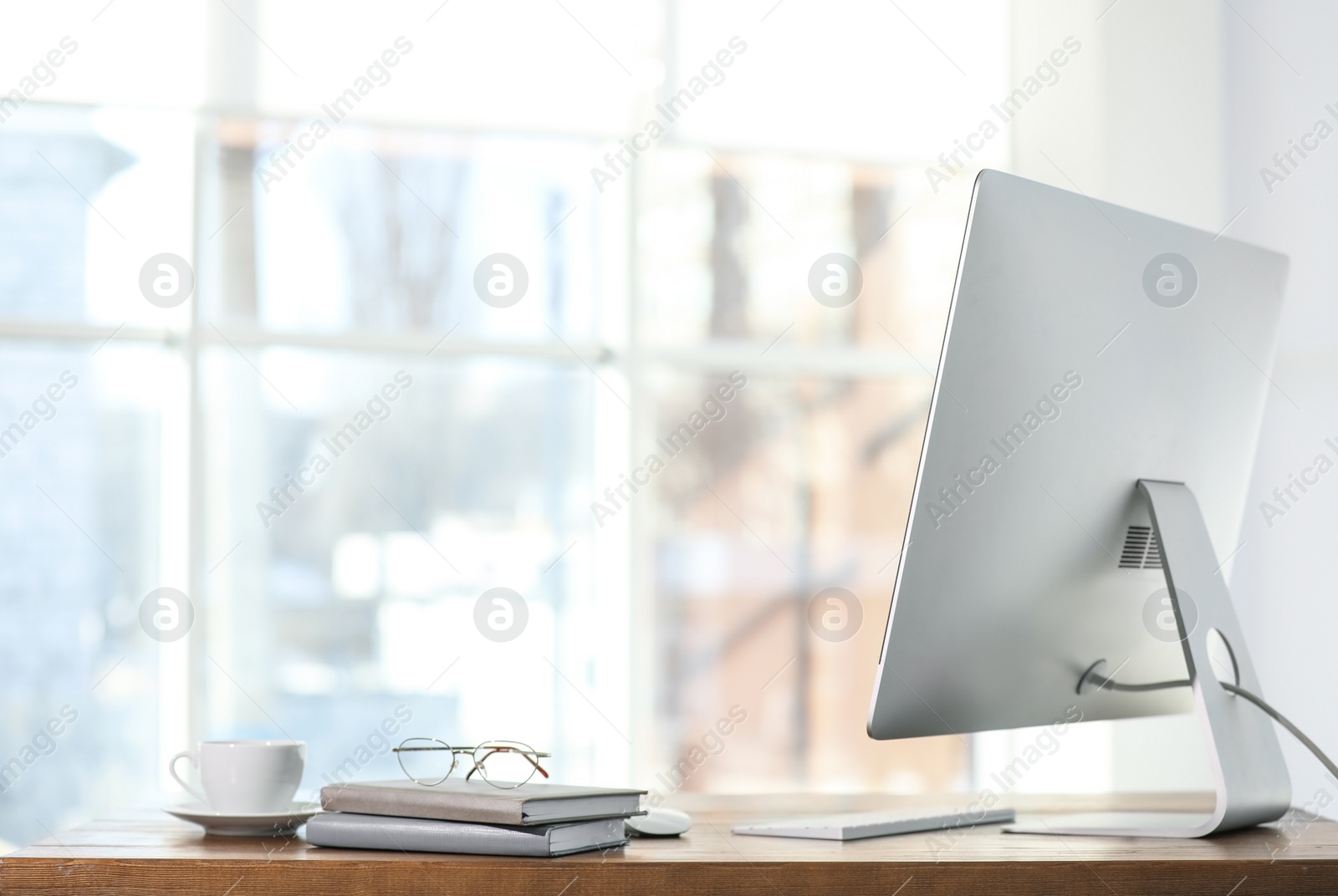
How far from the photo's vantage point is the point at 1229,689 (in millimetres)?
1123

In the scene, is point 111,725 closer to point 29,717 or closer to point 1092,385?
point 29,717

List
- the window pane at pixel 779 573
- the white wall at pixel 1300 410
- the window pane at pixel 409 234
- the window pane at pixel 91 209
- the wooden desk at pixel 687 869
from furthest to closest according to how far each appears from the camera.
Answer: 1. the window pane at pixel 779 573
2. the window pane at pixel 409 234
3. the window pane at pixel 91 209
4. the white wall at pixel 1300 410
5. the wooden desk at pixel 687 869

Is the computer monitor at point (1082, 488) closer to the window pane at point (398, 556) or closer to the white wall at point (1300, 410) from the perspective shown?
the white wall at point (1300, 410)

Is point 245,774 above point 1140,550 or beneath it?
beneath

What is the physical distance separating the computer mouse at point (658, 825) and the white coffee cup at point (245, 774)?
30 cm

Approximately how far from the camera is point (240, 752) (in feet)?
3.49

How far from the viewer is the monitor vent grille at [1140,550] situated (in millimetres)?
1132

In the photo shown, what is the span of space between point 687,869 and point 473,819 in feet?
0.57

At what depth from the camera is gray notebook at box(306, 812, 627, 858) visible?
3.05 feet

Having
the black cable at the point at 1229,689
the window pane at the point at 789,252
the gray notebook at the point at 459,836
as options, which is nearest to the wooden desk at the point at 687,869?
the gray notebook at the point at 459,836

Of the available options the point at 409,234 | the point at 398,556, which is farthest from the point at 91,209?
the point at 398,556

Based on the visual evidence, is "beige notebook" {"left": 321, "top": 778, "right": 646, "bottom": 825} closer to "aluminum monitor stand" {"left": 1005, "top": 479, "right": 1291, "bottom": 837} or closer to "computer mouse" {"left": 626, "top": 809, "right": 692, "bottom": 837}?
"computer mouse" {"left": 626, "top": 809, "right": 692, "bottom": 837}

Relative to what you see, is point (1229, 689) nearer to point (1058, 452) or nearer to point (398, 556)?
point (1058, 452)

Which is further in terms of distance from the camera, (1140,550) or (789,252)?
(789,252)
